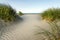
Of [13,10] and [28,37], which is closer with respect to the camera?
[28,37]

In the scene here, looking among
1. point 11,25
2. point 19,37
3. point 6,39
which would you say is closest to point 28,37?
point 19,37

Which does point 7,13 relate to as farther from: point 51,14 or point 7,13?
point 51,14

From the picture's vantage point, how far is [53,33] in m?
4.97

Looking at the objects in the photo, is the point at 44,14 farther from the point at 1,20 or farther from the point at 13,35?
the point at 13,35

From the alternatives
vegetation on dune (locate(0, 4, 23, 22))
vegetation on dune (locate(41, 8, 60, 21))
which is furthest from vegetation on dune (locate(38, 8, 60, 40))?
vegetation on dune (locate(0, 4, 23, 22))

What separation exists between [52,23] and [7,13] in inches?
84.5

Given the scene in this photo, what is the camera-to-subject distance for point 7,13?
264 inches

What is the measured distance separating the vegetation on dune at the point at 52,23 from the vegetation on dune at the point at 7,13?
152cm

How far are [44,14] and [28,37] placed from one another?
285cm

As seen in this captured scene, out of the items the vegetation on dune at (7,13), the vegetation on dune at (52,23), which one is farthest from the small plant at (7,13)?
the vegetation on dune at (52,23)

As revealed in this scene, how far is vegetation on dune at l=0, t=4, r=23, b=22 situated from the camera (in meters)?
6.61

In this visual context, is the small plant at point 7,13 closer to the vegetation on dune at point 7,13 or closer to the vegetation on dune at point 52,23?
the vegetation on dune at point 7,13

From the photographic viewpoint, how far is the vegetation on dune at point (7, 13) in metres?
6.61

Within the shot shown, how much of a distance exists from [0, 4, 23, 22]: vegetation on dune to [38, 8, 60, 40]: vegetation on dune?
1.52 m
